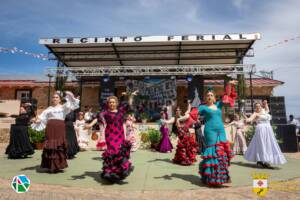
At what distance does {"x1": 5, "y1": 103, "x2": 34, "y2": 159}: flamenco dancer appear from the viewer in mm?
7941

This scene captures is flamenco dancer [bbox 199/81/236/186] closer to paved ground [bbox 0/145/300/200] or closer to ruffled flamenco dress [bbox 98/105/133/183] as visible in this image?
paved ground [bbox 0/145/300/200]

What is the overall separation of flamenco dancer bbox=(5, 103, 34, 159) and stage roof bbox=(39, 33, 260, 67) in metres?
9.54

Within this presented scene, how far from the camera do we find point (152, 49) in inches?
708

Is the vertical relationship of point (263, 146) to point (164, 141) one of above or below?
above

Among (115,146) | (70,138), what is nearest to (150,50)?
(70,138)

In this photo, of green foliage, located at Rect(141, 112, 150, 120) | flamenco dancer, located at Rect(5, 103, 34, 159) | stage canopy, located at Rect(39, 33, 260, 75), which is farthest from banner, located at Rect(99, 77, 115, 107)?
flamenco dancer, located at Rect(5, 103, 34, 159)

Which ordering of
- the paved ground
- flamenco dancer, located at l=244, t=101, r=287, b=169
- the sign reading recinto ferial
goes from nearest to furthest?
1. the paved ground
2. flamenco dancer, located at l=244, t=101, r=287, b=169
3. the sign reading recinto ferial

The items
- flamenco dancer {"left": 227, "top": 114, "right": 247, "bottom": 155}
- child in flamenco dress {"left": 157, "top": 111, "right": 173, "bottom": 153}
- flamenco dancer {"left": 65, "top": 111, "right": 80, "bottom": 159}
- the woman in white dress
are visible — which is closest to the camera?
flamenco dancer {"left": 65, "top": 111, "right": 80, "bottom": 159}

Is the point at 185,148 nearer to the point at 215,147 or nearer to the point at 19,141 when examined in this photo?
the point at 215,147

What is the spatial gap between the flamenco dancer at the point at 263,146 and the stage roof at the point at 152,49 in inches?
397

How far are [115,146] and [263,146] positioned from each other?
13.5 ft

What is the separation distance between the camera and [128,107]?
5305mm

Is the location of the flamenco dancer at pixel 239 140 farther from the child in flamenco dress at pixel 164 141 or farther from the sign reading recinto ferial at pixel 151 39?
the sign reading recinto ferial at pixel 151 39

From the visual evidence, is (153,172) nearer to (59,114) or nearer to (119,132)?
(119,132)
